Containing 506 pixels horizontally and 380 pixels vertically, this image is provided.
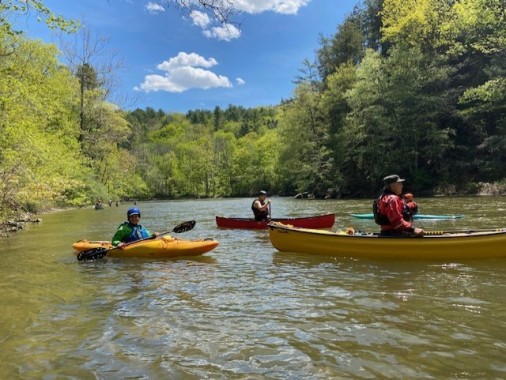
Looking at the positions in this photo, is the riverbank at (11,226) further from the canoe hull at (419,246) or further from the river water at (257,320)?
the canoe hull at (419,246)

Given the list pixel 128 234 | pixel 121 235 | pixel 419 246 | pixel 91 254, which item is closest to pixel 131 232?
pixel 128 234

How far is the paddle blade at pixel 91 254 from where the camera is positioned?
941cm

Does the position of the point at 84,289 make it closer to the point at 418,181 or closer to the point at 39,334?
the point at 39,334

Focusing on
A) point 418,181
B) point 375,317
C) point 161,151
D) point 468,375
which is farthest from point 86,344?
point 161,151

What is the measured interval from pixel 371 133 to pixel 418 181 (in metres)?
5.18

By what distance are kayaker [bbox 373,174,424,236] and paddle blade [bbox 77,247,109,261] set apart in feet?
18.5

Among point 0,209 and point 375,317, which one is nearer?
point 375,317

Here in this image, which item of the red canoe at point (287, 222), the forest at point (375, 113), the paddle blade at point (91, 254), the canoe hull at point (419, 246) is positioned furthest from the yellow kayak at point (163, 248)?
the forest at point (375, 113)

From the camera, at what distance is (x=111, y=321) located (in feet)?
17.2

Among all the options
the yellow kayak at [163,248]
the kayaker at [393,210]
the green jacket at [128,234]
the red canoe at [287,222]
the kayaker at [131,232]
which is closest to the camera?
the kayaker at [393,210]

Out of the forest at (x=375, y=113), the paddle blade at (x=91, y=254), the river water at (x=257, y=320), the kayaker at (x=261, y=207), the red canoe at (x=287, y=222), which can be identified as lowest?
the river water at (x=257, y=320)

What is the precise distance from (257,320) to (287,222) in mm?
Answer: 8614

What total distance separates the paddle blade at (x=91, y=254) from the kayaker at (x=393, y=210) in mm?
5654

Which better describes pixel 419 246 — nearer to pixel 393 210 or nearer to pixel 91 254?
pixel 393 210
